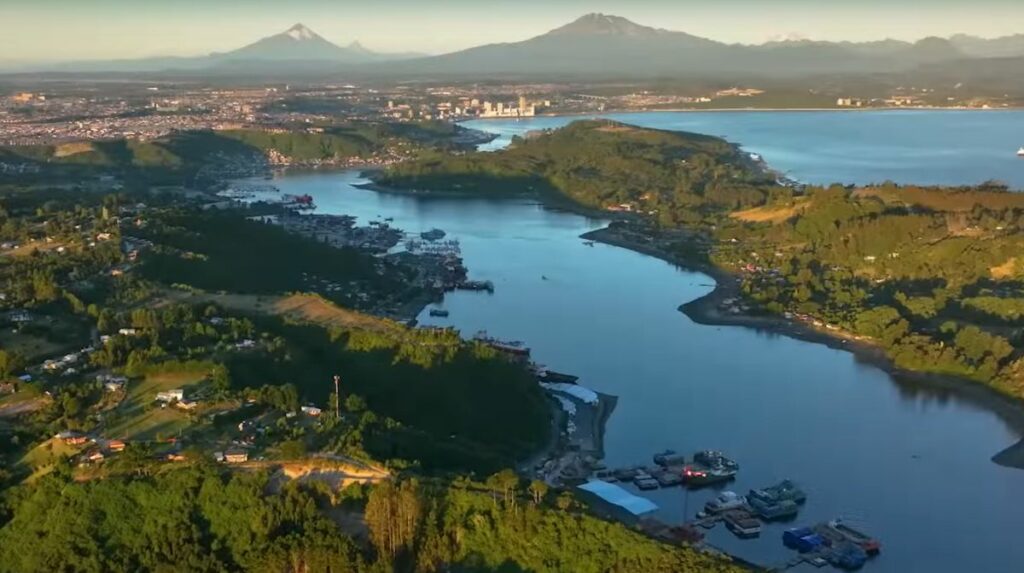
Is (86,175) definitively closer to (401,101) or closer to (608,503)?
(608,503)

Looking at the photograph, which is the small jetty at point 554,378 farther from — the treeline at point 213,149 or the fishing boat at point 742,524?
the treeline at point 213,149

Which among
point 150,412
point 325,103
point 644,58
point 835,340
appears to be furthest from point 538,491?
point 644,58

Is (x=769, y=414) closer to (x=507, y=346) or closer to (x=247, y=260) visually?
(x=507, y=346)

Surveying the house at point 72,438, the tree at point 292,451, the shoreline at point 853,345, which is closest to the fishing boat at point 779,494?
the shoreline at point 853,345

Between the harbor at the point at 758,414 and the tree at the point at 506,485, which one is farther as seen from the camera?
the harbor at the point at 758,414

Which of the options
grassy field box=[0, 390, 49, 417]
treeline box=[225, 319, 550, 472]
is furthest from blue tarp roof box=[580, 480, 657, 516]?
grassy field box=[0, 390, 49, 417]

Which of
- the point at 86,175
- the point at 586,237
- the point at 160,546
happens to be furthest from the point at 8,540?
the point at 86,175
